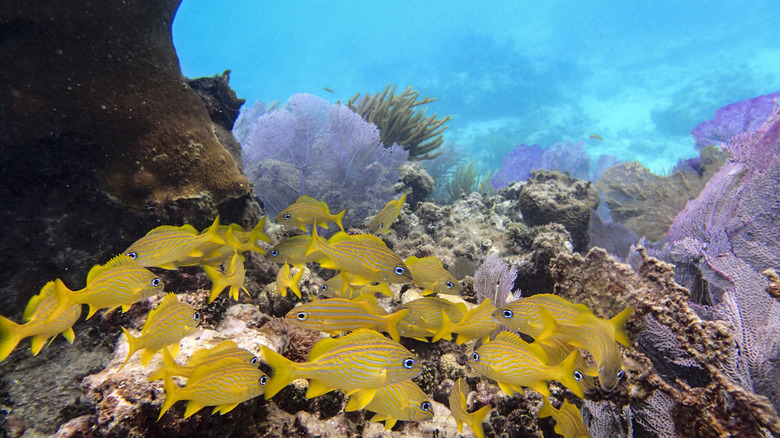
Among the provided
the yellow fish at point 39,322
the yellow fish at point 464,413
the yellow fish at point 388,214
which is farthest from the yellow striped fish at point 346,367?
the yellow fish at point 388,214

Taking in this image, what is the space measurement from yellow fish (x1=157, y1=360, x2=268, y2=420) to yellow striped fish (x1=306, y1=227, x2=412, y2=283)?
823mm

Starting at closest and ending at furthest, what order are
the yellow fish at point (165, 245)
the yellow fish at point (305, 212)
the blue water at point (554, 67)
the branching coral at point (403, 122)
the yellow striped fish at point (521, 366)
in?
1. the yellow striped fish at point (521, 366)
2. the yellow fish at point (165, 245)
3. the yellow fish at point (305, 212)
4. the branching coral at point (403, 122)
5. the blue water at point (554, 67)

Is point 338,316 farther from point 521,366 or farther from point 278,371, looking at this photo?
point 521,366

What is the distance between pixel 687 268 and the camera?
375 cm

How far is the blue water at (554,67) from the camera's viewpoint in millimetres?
38188

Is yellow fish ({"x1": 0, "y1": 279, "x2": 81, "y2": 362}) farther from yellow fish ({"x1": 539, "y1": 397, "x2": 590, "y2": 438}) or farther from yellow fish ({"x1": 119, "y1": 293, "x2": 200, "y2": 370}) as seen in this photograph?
yellow fish ({"x1": 539, "y1": 397, "x2": 590, "y2": 438})

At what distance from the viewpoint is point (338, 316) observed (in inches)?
77.9

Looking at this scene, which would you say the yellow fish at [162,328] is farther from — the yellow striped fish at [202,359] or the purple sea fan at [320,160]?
the purple sea fan at [320,160]

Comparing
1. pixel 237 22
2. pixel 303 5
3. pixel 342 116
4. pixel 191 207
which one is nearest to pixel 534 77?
pixel 342 116

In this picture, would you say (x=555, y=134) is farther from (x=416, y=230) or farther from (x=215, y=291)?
(x=215, y=291)

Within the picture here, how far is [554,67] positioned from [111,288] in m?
65.6

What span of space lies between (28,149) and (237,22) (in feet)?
564

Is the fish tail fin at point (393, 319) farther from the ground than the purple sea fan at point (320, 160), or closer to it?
closer to it

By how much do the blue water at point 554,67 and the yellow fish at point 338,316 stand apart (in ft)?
52.9
